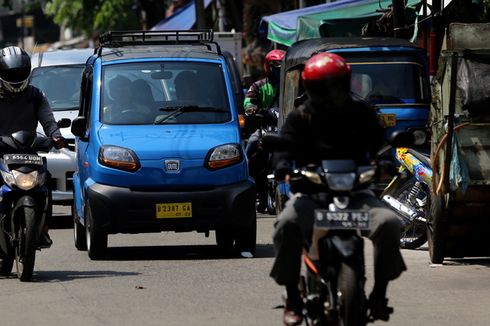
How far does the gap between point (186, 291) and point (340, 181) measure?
3680mm

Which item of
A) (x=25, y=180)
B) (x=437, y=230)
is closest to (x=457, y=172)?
(x=437, y=230)

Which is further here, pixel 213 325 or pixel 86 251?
pixel 86 251

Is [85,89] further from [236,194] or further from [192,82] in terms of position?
[236,194]

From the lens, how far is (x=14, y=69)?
11.6 metres

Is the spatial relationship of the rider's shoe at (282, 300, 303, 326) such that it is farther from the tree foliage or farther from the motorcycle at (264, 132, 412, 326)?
the tree foliage

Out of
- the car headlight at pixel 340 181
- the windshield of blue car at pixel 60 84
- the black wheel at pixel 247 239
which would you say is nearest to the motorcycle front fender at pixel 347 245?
the car headlight at pixel 340 181

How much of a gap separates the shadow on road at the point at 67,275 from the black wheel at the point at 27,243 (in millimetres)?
262

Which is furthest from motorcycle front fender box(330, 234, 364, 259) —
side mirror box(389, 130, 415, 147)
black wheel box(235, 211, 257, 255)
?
black wheel box(235, 211, 257, 255)

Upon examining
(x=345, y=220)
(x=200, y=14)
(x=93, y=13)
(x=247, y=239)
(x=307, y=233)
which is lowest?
(x=93, y=13)

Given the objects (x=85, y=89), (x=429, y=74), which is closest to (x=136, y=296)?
(x=85, y=89)

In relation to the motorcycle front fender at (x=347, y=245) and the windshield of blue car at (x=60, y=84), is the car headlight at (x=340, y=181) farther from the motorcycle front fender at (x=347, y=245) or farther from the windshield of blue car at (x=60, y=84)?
the windshield of blue car at (x=60, y=84)

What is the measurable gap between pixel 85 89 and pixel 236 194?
7.76 ft

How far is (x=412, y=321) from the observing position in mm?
9117

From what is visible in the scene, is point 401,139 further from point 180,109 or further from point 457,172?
point 180,109
